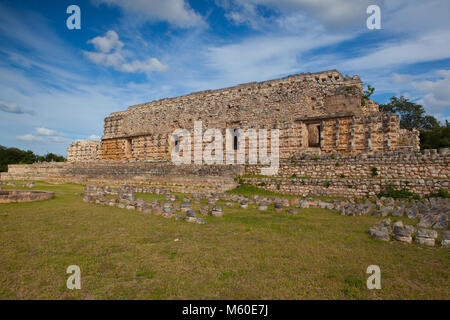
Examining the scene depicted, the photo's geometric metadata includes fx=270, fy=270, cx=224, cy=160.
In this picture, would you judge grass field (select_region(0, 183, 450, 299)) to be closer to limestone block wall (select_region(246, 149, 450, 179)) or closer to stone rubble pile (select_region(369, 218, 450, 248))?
stone rubble pile (select_region(369, 218, 450, 248))

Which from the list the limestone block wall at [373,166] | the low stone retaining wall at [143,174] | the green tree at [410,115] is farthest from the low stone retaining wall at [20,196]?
the green tree at [410,115]

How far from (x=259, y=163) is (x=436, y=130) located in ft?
64.0

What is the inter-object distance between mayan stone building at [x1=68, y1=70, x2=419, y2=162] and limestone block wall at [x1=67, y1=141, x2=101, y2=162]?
177 centimetres

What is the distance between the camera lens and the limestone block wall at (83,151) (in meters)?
34.3

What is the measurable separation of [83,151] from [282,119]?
86.4 ft

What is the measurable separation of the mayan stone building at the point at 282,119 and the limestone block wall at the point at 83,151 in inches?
69.7

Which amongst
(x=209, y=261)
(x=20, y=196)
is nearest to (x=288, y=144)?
(x=20, y=196)

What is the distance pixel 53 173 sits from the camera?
26734 millimetres

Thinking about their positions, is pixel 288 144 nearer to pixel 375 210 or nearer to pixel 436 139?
pixel 375 210

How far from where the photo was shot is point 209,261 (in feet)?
14.7

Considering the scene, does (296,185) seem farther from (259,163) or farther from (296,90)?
(296,90)

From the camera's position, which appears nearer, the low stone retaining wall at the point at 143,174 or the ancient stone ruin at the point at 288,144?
the ancient stone ruin at the point at 288,144

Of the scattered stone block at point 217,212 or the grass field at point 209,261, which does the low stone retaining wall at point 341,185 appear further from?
the scattered stone block at point 217,212
